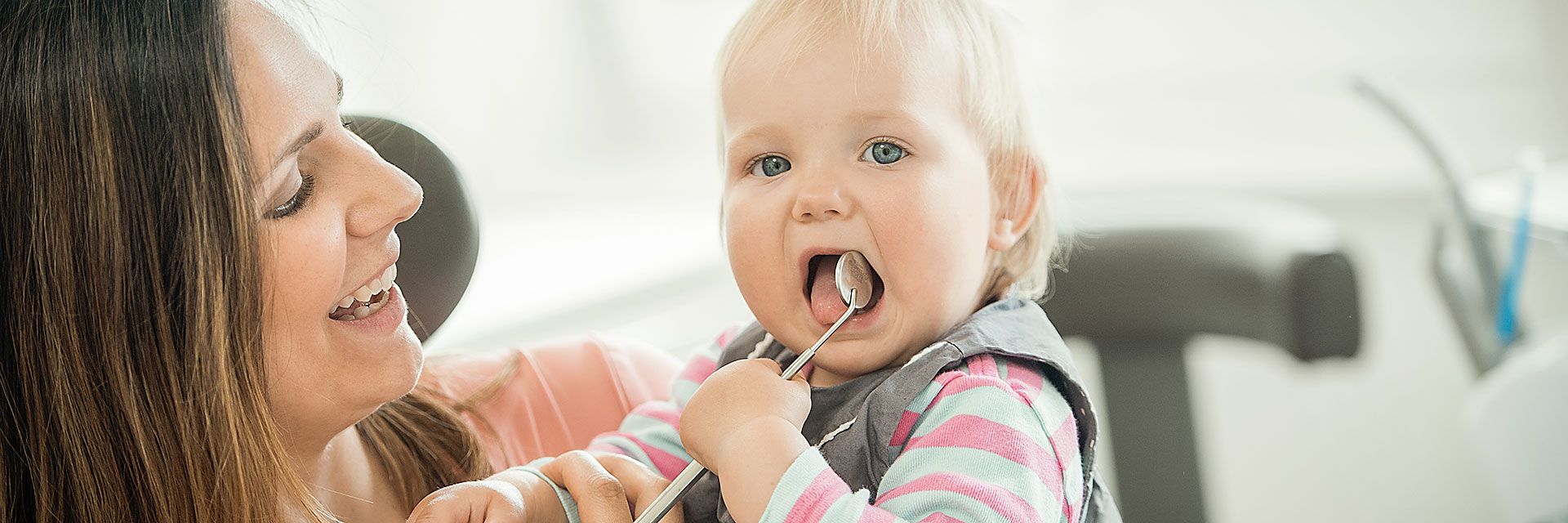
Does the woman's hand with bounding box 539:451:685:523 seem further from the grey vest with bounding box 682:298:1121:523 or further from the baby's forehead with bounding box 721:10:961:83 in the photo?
the baby's forehead with bounding box 721:10:961:83

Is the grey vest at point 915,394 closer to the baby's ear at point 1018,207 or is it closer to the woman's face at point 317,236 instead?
the baby's ear at point 1018,207

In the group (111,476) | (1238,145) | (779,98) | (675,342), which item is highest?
(779,98)

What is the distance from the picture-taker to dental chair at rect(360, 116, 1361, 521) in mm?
1112

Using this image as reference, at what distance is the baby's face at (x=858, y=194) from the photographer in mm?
956

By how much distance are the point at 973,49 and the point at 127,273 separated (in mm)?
639

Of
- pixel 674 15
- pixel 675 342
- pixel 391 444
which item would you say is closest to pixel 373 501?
pixel 391 444

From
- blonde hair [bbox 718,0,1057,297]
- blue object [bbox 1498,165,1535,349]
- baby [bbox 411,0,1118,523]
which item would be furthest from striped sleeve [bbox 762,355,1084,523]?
blue object [bbox 1498,165,1535,349]

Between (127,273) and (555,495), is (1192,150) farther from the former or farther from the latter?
(127,273)

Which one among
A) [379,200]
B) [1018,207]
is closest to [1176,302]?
[1018,207]

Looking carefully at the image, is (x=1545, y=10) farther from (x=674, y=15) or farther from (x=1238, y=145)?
(x=674, y=15)

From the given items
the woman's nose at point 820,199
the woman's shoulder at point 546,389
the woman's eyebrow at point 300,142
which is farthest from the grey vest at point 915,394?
the woman's eyebrow at point 300,142

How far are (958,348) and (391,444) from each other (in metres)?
0.52

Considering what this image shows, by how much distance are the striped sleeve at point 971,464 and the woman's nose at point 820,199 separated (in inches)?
5.8

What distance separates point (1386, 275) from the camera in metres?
2.76
